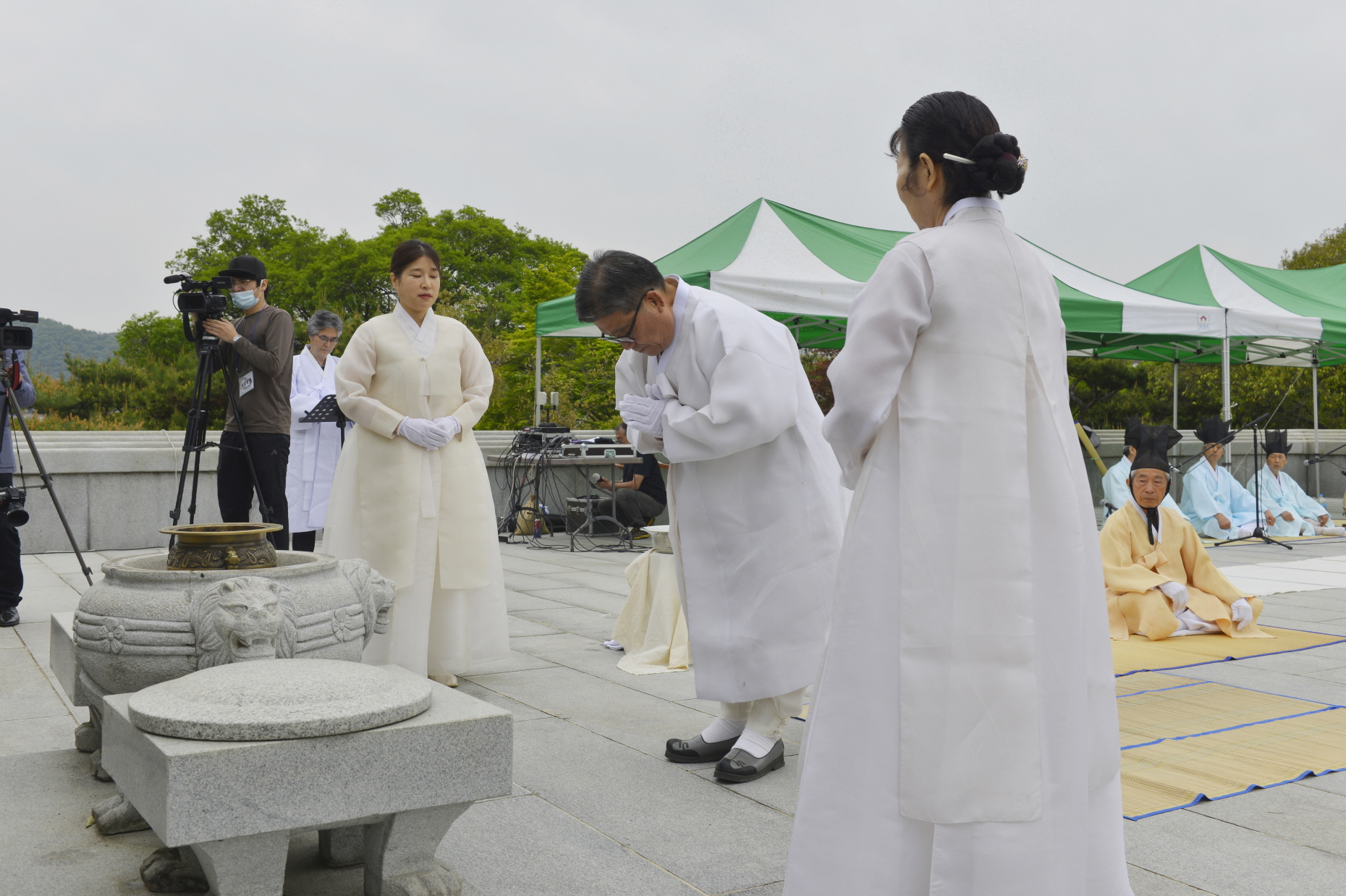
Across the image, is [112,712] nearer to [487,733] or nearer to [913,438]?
[487,733]

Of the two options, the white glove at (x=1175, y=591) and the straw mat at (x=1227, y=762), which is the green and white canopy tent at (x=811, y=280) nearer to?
the white glove at (x=1175, y=591)

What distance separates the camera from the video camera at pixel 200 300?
500cm

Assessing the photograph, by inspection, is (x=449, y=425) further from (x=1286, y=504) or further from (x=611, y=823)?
(x=1286, y=504)

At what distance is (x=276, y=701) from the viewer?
2.25 m

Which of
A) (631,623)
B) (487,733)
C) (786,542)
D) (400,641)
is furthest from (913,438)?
(631,623)

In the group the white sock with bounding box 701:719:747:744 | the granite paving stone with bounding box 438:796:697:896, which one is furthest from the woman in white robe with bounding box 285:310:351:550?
the granite paving stone with bounding box 438:796:697:896

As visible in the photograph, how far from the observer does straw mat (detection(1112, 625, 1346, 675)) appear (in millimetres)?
5453

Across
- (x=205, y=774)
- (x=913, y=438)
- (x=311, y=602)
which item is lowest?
(x=205, y=774)

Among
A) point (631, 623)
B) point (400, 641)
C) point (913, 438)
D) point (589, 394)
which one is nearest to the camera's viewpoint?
point (913, 438)

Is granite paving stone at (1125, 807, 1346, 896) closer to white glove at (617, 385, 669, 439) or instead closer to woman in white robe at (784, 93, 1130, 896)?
woman in white robe at (784, 93, 1130, 896)

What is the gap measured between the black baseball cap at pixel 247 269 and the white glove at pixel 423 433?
162 cm

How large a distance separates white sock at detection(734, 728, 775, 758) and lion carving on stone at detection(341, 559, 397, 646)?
116cm

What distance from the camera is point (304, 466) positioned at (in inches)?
297

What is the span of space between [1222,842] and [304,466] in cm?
617
